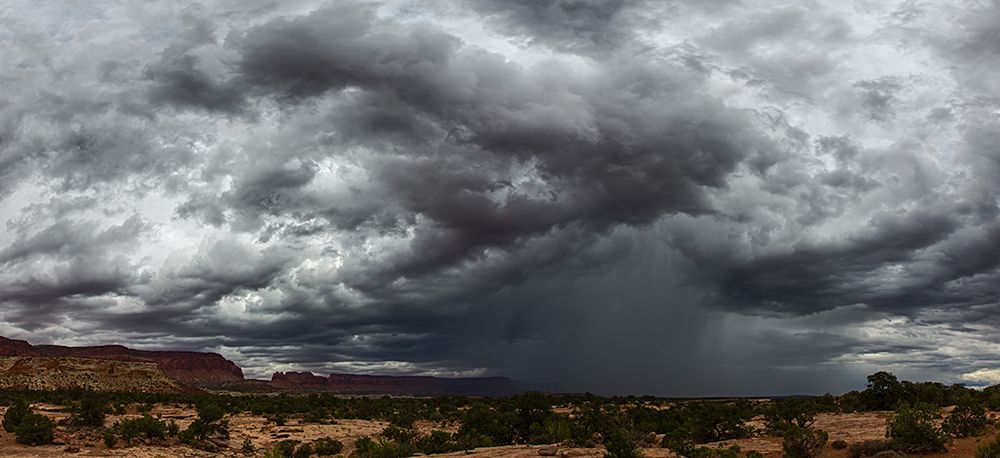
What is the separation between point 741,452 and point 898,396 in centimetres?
2058

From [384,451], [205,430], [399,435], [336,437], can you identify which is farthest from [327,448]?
[205,430]

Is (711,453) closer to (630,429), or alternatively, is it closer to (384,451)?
(630,429)

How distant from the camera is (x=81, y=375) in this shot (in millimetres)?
118562

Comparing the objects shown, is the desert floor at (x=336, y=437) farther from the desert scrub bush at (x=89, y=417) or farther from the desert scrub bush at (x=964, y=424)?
the desert scrub bush at (x=89, y=417)

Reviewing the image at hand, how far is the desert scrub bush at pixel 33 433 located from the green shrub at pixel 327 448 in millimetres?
12837

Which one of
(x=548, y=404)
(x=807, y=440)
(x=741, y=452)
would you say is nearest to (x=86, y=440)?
(x=548, y=404)

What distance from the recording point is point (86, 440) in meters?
34.7

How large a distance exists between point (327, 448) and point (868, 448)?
86.7ft

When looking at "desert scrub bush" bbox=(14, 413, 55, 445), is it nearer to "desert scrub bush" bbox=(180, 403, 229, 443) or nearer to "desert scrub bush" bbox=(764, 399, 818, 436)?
"desert scrub bush" bbox=(180, 403, 229, 443)

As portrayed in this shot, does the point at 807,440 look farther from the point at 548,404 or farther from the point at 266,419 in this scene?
the point at 266,419

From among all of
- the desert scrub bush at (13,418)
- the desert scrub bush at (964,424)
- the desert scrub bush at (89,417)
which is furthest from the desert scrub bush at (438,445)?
the desert scrub bush at (13,418)

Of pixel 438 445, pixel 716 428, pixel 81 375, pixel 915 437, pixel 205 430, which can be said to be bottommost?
pixel 205 430

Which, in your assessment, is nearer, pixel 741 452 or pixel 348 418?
pixel 741 452

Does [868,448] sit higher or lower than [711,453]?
higher
